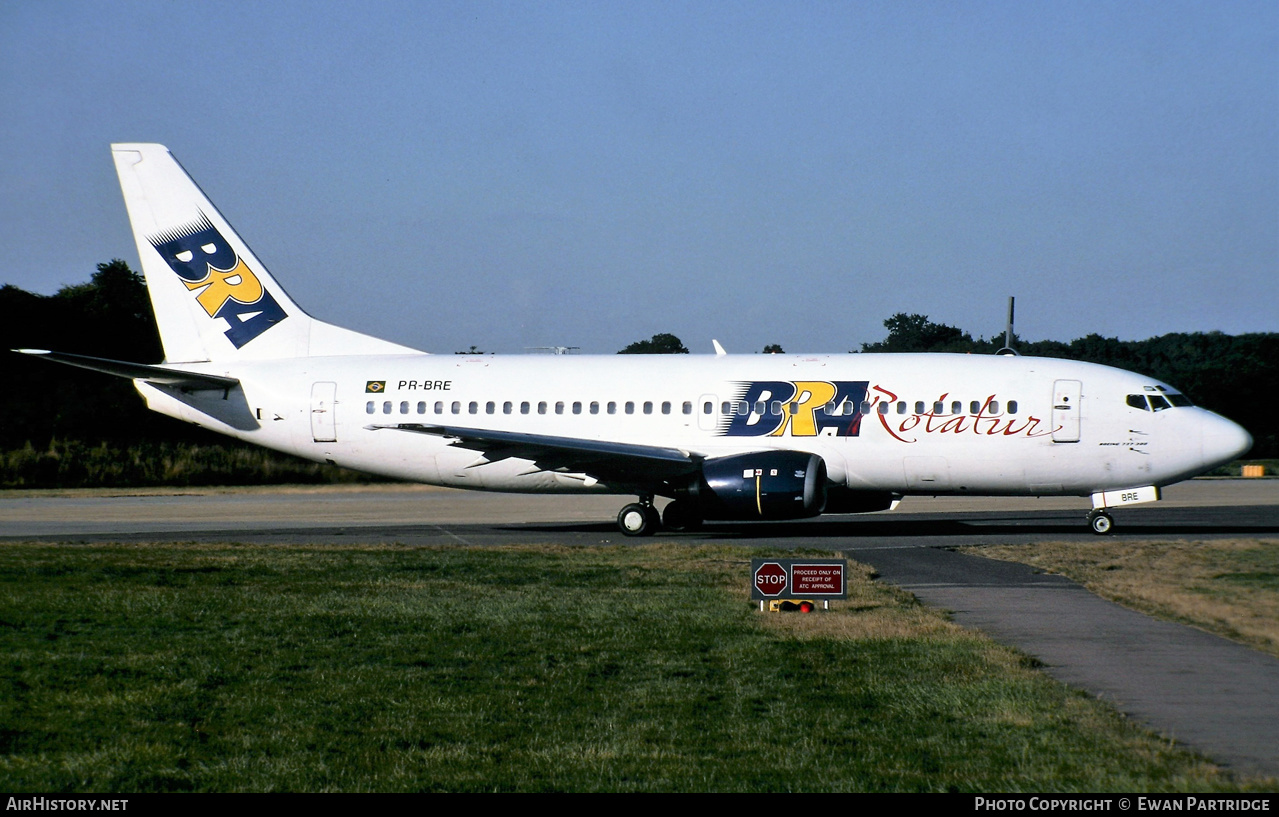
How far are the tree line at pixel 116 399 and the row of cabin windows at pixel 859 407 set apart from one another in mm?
7189

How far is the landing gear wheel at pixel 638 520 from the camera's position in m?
25.9

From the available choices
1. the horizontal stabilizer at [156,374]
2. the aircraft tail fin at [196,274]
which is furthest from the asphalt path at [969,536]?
the aircraft tail fin at [196,274]

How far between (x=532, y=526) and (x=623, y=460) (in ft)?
14.5

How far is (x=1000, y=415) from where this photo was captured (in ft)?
80.6

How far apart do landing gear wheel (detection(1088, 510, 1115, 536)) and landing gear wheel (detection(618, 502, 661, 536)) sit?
923 cm

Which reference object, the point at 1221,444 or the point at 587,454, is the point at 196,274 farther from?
the point at 1221,444

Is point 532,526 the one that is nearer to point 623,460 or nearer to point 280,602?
point 623,460

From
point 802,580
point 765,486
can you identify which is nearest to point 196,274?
point 765,486

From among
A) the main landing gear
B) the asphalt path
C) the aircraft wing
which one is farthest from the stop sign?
the main landing gear

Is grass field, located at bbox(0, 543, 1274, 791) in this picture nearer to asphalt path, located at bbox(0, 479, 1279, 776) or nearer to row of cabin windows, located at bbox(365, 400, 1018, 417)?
asphalt path, located at bbox(0, 479, 1279, 776)

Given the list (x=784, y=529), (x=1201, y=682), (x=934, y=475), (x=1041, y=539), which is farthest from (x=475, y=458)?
(x=1201, y=682)

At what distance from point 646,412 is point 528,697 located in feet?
56.5

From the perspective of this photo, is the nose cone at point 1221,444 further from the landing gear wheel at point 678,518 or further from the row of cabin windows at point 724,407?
the landing gear wheel at point 678,518

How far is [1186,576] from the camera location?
1722 cm
